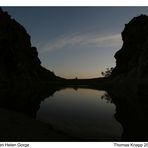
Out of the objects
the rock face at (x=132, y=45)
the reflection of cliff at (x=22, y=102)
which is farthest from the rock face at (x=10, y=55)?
the reflection of cliff at (x=22, y=102)

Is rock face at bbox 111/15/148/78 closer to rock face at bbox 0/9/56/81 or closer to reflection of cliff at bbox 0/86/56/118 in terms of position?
rock face at bbox 0/9/56/81

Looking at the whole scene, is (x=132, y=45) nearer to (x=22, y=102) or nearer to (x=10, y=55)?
(x=10, y=55)

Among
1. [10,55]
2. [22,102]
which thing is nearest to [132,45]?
[10,55]

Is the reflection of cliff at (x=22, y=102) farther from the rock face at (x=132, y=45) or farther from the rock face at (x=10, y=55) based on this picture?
the rock face at (x=132, y=45)

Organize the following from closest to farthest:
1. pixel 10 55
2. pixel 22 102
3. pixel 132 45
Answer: pixel 22 102 < pixel 10 55 < pixel 132 45

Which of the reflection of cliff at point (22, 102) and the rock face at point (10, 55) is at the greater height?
the rock face at point (10, 55)

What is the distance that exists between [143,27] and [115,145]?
4639 inches

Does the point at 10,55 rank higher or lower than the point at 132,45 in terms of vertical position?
lower

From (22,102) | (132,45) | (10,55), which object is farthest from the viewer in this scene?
(132,45)

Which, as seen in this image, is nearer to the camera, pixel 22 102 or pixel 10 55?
pixel 22 102

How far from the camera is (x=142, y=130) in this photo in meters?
19.0

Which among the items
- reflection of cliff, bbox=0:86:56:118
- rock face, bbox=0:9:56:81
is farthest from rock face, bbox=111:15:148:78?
reflection of cliff, bbox=0:86:56:118

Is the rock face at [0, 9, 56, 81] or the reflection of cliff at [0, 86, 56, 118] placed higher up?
the rock face at [0, 9, 56, 81]
